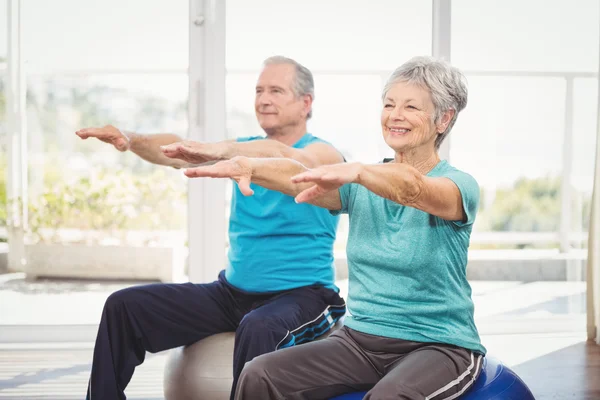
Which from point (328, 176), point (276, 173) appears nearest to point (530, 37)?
point (276, 173)

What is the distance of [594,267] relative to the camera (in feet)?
11.7

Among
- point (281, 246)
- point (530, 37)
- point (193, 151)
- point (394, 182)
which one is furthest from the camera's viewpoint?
point (530, 37)

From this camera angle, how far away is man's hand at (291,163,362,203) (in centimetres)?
135

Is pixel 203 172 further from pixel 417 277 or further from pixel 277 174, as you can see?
pixel 417 277

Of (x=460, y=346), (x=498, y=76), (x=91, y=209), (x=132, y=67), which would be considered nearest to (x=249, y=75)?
(x=132, y=67)

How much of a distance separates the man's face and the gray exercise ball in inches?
26.3

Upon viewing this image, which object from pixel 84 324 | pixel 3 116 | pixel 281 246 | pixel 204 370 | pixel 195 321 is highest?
pixel 3 116

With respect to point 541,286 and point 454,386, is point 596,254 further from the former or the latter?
point 454,386

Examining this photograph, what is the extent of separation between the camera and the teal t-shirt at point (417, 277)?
1633 mm

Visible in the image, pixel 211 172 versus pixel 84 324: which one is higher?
pixel 211 172

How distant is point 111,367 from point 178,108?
1795 millimetres

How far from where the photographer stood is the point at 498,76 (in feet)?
12.5

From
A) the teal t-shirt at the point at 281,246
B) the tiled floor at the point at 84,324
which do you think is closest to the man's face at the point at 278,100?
the teal t-shirt at the point at 281,246

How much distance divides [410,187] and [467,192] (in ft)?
0.60
